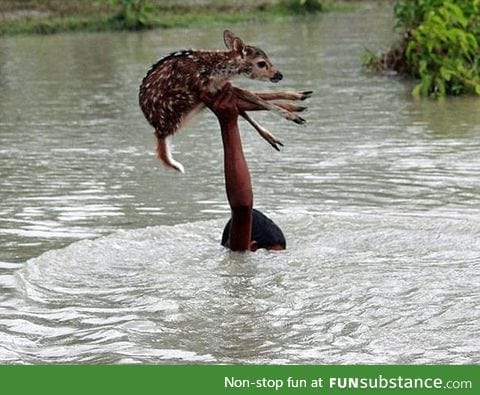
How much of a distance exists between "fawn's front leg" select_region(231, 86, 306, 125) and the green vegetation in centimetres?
876

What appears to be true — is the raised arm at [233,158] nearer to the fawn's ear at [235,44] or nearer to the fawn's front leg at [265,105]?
the fawn's front leg at [265,105]

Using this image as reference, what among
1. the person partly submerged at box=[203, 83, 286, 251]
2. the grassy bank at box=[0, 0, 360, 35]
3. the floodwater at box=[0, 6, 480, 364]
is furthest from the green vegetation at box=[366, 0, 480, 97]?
the grassy bank at box=[0, 0, 360, 35]

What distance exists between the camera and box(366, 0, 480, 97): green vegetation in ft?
50.6

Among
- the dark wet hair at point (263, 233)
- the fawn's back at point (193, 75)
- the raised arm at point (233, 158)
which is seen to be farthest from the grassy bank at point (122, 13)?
the raised arm at point (233, 158)

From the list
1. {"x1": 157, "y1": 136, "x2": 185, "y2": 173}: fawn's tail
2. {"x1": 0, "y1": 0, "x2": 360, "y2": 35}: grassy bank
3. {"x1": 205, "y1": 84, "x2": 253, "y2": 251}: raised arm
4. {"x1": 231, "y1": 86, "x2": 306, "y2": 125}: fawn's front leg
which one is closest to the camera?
{"x1": 231, "y1": 86, "x2": 306, "y2": 125}: fawn's front leg

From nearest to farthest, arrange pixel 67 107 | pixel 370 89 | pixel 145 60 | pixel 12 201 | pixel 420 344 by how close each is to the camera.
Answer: pixel 420 344 → pixel 12 201 → pixel 67 107 → pixel 370 89 → pixel 145 60

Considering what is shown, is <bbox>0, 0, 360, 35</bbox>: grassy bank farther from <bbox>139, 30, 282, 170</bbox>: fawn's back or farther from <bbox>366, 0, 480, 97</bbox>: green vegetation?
<bbox>139, 30, 282, 170</bbox>: fawn's back

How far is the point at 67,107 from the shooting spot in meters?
15.8

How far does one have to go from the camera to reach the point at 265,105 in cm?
693

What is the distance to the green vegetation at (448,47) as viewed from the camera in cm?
1543

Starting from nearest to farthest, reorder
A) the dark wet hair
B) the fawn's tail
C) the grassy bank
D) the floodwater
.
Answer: the floodwater → the fawn's tail → the dark wet hair → the grassy bank
